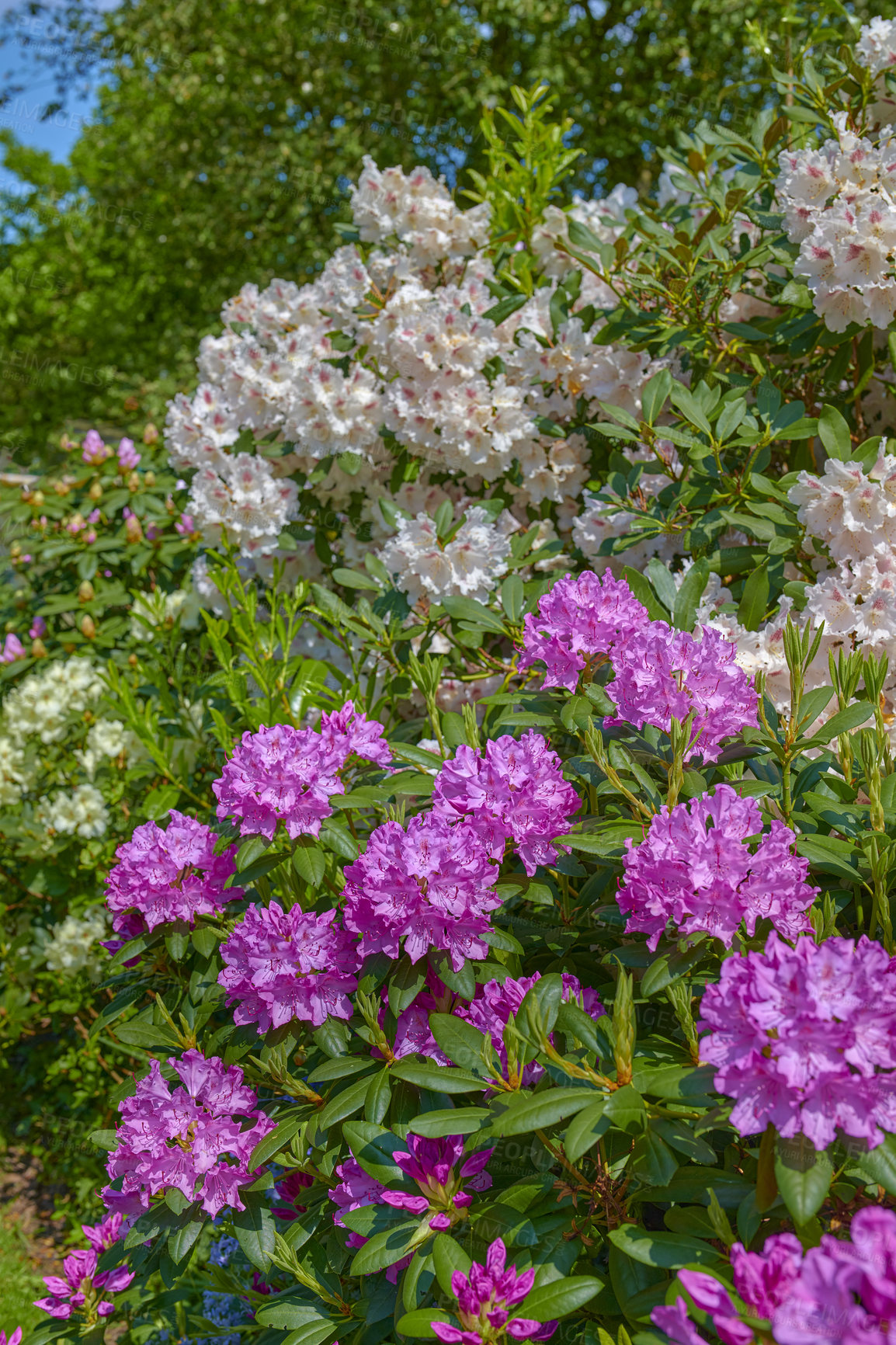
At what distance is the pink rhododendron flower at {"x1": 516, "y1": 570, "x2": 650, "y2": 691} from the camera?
1.39 m

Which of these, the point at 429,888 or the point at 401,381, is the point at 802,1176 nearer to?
the point at 429,888

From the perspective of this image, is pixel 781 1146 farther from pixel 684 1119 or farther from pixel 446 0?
pixel 446 0

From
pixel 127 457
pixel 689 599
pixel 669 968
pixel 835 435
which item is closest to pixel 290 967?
pixel 669 968

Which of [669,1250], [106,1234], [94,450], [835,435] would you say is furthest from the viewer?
[94,450]

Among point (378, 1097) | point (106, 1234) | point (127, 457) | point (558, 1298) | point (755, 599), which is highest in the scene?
point (127, 457)

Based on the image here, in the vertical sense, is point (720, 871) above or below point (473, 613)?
below

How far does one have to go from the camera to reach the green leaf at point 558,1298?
0.93m

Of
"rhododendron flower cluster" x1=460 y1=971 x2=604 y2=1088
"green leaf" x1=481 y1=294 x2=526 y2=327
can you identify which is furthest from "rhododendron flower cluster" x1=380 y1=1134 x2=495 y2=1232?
"green leaf" x1=481 y1=294 x2=526 y2=327

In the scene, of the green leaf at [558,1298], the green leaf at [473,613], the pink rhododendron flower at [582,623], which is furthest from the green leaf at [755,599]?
the green leaf at [558,1298]

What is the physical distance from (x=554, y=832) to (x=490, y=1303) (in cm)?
52

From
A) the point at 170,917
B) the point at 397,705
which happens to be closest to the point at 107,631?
the point at 397,705

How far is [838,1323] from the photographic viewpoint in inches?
27.1

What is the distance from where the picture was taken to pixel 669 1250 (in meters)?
0.92

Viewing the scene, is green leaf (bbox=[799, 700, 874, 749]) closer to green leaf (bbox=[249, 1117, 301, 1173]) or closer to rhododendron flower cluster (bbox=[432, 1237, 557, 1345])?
rhododendron flower cluster (bbox=[432, 1237, 557, 1345])
